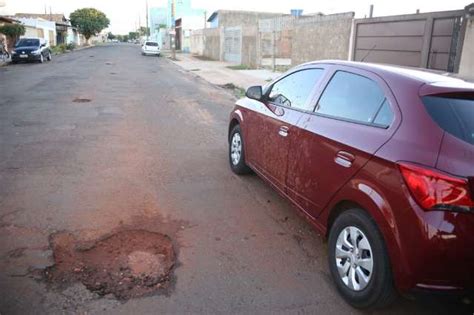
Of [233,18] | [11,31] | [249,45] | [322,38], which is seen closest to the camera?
[322,38]

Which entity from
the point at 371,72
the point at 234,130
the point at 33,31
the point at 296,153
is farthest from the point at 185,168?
the point at 33,31

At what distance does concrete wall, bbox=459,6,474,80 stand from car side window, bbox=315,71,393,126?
772cm

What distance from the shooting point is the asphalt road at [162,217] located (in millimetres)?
3266

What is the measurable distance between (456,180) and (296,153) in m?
1.69

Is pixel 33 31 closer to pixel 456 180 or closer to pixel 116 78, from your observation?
pixel 116 78

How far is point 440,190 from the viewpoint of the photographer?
8.50 ft

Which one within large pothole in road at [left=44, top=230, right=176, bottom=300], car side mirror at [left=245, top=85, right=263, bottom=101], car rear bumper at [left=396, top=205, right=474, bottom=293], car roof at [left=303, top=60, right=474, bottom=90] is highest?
car roof at [left=303, top=60, right=474, bottom=90]

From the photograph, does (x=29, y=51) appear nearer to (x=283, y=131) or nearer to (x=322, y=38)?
(x=322, y=38)

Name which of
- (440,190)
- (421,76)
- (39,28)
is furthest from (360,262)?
(39,28)

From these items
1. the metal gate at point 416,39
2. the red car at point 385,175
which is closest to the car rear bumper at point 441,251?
the red car at point 385,175

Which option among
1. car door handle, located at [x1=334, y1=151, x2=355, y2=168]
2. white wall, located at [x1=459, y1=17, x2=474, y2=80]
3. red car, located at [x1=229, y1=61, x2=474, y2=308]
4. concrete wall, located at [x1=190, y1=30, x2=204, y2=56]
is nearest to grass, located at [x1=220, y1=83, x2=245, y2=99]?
white wall, located at [x1=459, y1=17, x2=474, y2=80]

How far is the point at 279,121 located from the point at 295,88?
0.40 m

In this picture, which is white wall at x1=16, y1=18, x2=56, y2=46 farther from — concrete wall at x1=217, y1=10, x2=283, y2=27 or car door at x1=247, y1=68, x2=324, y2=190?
car door at x1=247, y1=68, x2=324, y2=190

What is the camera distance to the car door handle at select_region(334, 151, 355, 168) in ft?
10.7
